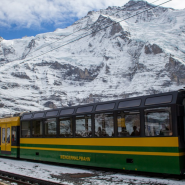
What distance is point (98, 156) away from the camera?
38.1ft

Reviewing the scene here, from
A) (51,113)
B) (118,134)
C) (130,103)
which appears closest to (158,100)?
(130,103)

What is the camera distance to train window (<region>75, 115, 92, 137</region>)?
39.6 feet

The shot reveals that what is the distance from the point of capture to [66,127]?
43.7ft

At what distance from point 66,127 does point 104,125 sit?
269 centimetres

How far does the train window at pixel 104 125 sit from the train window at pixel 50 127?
315 cm

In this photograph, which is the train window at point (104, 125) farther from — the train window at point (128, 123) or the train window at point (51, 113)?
the train window at point (51, 113)

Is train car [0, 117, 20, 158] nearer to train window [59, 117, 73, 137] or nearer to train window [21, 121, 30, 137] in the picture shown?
train window [21, 121, 30, 137]

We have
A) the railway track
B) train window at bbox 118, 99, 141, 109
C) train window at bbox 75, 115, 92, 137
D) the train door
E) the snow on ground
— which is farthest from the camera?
the train door

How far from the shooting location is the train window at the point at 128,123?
10.1 m

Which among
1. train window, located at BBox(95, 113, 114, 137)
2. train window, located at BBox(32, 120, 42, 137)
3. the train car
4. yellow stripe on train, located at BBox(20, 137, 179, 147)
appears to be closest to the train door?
the train car

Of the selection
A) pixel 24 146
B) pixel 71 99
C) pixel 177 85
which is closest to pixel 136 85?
pixel 177 85

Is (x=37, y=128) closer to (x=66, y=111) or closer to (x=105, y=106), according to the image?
(x=66, y=111)

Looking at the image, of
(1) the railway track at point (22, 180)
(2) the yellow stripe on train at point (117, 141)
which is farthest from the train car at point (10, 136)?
(1) the railway track at point (22, 180)

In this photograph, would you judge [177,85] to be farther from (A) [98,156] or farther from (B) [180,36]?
(A) [98,156]
